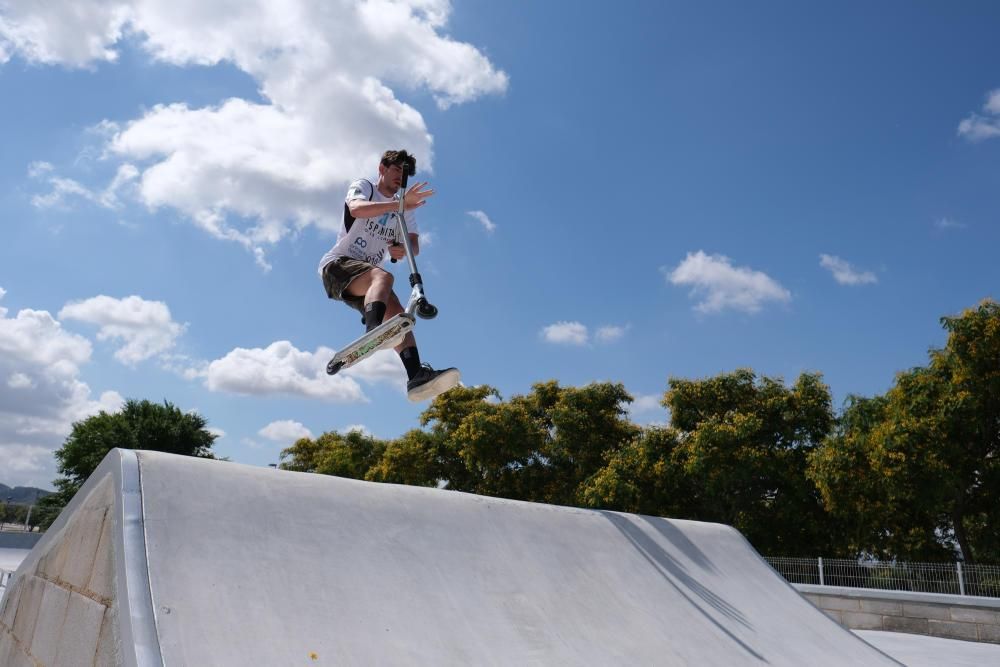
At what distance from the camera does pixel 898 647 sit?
9086mm

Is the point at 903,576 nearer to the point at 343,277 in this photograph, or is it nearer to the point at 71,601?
the point at 343,277

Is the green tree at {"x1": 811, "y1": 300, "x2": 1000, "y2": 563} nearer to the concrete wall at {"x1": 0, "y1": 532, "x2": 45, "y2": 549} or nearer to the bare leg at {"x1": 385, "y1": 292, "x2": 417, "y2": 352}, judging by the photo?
the bare leg at {"x1": 385, "y1": 292, "x2": 417, "y2": 352}

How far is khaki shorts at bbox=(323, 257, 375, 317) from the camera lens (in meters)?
5.16

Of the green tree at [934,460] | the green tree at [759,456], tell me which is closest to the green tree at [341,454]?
the green tree at [759,456]

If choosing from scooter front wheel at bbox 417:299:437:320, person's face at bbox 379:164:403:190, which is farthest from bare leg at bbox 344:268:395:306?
person's face at bbox 379:164:403:190

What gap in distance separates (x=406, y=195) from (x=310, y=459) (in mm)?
43893

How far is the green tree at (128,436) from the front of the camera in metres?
40.6

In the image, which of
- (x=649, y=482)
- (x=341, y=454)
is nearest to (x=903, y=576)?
(x=649, y=482)

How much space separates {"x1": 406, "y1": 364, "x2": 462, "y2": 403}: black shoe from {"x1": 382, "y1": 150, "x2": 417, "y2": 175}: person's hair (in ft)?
5.53

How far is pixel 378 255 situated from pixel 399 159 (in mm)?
830

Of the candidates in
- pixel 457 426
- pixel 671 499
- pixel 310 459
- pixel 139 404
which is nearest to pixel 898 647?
pixel 671 499

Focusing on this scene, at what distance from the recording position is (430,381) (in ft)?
16.2

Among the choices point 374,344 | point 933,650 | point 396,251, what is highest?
point 396,251

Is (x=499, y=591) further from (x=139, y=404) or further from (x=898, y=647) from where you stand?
(x=139, y=404)
